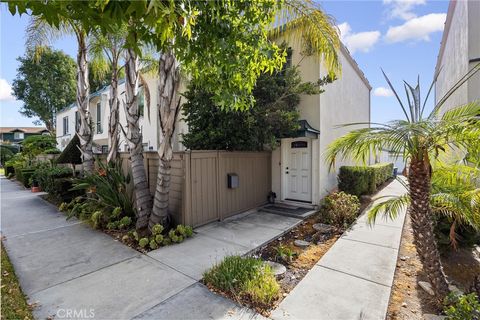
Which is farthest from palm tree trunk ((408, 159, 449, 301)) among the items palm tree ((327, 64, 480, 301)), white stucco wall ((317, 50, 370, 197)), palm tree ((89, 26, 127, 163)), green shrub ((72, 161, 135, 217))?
palm tree ((89, 26, 127, 163))

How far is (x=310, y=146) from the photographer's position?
827 cm

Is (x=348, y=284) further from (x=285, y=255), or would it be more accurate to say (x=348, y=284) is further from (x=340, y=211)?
(x=340, y=211)

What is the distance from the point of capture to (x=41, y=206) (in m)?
8.55

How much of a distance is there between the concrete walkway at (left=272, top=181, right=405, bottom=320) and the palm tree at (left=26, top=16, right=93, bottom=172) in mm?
7625

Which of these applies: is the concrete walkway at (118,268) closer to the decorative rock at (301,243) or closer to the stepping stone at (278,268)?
the decorative rock at (301,243)

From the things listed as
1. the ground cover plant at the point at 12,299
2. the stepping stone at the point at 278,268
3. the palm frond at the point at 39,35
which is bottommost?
the stepping stone at the point at 278,268

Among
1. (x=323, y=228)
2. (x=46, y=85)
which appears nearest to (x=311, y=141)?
(x=323, y=228)

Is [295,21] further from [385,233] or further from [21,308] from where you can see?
[21,308]

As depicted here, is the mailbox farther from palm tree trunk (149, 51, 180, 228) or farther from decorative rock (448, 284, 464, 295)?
decorative rock (448, 284, 464, 295)

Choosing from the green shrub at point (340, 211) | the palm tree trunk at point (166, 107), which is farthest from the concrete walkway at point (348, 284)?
the palm tree trunk at point (166, 107)

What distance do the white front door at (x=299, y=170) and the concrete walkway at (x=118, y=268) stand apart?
74.5 inches

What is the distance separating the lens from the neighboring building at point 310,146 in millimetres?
7992

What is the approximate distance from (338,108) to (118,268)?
9143 mm

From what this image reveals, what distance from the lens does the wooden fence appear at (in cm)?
589
